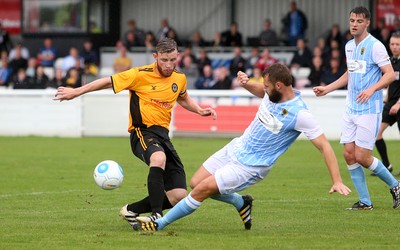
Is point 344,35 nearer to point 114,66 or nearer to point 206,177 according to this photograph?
point 114,66

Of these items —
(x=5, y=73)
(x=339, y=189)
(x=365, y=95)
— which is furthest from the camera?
(x=5, y=73)

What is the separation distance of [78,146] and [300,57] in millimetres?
8205

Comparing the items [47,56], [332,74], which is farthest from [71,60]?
[332,74]

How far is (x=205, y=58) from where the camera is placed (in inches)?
1029

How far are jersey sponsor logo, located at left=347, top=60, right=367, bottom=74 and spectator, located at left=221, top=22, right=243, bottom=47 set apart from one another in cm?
1723

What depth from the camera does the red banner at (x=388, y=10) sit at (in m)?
27.6

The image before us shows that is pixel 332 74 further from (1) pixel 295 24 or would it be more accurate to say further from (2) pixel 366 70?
(2) pixel 366 70

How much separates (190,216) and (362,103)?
7.24 feet

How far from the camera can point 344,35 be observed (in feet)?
88.5

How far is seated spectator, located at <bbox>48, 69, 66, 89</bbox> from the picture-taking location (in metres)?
24.6

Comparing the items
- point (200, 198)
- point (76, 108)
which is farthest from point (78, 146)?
point (200, 198)

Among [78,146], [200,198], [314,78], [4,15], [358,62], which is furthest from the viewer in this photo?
Answer: [4,15]

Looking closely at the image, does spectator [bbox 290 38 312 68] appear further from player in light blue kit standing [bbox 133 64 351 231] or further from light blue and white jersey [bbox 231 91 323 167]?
light blue and white jersey [bbox 231 91 323 167]

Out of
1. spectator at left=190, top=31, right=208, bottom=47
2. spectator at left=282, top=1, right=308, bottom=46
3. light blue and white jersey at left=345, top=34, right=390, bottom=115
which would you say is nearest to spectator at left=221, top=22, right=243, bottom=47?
spectator at left=190, top=31, right=208, bottom=47
